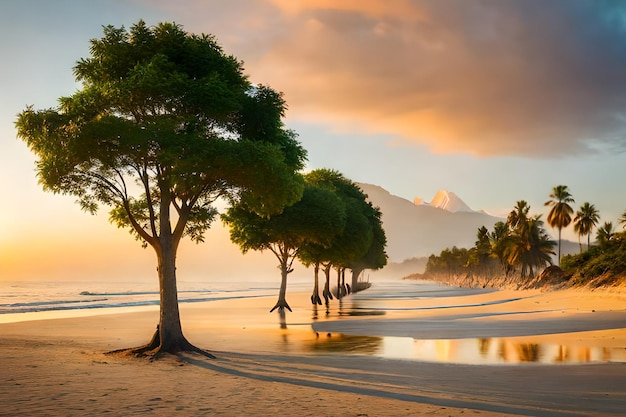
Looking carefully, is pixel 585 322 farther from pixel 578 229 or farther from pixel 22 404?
pixel 578 229

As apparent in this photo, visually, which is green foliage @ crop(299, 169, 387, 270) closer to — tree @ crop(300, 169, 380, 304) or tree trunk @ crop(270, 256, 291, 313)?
tree @ crop(300, 169, 380, 304)

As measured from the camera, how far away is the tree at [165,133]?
21.0 meters

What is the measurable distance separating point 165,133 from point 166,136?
203mm

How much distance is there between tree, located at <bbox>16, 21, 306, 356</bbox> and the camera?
Answer: 2100 centimetres

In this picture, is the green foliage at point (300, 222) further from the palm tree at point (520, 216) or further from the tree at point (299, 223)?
the palm tree at point (520, 216)

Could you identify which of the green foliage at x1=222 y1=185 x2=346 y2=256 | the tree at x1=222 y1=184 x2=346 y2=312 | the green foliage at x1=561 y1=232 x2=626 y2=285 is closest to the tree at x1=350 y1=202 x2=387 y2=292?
the green foliage at x1=561 y1=232 x2=626 y2=285

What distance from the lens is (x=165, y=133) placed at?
69.2 ft

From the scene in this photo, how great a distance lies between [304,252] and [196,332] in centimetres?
3098

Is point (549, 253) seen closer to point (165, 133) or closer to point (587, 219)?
point (587, 219)

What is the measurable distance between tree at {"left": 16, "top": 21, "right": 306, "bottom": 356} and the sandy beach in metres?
4.30

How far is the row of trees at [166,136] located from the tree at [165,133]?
0.04 metres

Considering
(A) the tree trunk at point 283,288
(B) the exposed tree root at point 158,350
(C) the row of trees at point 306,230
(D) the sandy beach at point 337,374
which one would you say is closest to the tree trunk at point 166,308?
(B) the exposed tree root at point 158,350

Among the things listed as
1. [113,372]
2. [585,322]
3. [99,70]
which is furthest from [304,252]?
[113,372]

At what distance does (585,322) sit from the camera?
106 feet
